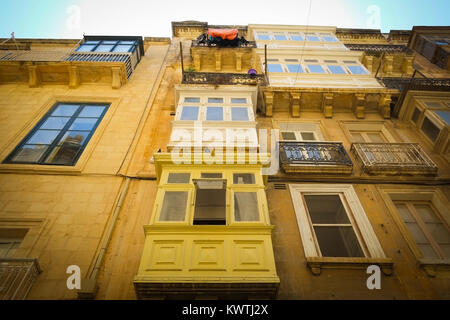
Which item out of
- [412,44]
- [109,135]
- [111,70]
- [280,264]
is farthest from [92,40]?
[412,44]

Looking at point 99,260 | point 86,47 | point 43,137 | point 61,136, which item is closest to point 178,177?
point 99,260

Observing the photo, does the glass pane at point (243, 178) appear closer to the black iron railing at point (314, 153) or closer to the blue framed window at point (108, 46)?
the black iron railing at point (314, 153)

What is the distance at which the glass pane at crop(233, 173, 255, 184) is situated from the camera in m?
6.59

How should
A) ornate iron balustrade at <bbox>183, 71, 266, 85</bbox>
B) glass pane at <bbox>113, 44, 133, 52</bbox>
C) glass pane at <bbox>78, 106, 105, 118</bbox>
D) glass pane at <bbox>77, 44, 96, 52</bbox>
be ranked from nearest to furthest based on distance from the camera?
glass pane at <bbox>78, 106, 105, 118</bbox>
ornate iron balustrade at <bbox>183, 71, 266, 85</bbox>
glass pane at <bbox>77, 44, 96, 52</bbox>
glass pane at <bbox>113, 44, 133, 52</bbox>

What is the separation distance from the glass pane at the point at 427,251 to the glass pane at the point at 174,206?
5757 mm

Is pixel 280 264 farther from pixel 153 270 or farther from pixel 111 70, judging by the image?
pixel 111 70

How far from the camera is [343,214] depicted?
7180 millimetres

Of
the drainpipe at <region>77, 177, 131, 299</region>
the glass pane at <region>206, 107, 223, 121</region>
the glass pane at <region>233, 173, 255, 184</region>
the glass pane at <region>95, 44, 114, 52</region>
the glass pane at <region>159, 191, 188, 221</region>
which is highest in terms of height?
the glass pane at <region>95, 44, 114, 52</region>

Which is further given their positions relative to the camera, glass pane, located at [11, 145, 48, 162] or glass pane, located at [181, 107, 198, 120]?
glass pane, located at [181, 107, 198, 120]

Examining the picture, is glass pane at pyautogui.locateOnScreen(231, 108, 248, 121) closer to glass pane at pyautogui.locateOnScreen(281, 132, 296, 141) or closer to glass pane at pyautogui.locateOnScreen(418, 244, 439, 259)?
glass pane at pyautogui.locateOnScreen(281, 132, 296, 141)

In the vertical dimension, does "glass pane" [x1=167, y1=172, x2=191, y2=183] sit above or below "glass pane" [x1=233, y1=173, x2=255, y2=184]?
below

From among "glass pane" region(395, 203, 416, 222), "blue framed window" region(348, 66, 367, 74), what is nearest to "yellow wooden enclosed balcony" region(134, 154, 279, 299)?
"glass pane" region(395, 203, 416, 222)

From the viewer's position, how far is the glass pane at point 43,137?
897cm

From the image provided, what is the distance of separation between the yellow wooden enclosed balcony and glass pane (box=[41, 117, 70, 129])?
17.6 feet
